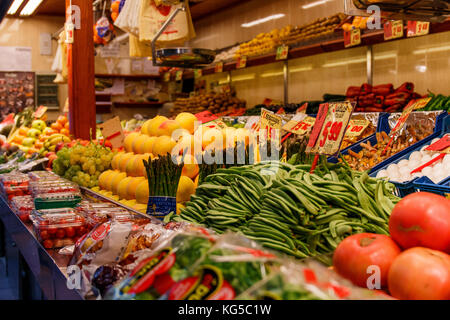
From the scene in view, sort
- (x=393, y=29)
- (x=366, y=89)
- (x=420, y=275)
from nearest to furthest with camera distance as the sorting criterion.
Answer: (x=420, y=275) < (x=393, y=29) < (x=366, y=89)

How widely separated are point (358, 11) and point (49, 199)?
73.4 inches

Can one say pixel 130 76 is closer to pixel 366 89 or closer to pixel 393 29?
pixel 366 89

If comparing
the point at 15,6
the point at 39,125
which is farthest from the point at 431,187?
the point at 15,6

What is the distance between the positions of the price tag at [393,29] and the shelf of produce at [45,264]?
3.37 metres

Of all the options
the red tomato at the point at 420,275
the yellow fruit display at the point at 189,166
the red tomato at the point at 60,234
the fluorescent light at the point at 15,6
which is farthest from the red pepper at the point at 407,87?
the fluorescent light at the point at 15,6

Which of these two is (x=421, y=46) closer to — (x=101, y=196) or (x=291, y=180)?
(x=101, y=196)

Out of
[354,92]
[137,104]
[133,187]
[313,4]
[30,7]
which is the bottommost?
[133,187]

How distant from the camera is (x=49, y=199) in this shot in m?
2.64

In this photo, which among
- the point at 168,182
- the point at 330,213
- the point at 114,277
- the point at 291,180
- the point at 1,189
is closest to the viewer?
the point at 114,277

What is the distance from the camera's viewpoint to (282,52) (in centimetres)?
611

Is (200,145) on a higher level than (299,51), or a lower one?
lower

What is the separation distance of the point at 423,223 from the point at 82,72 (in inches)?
190

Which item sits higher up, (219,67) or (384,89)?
(219,67)
